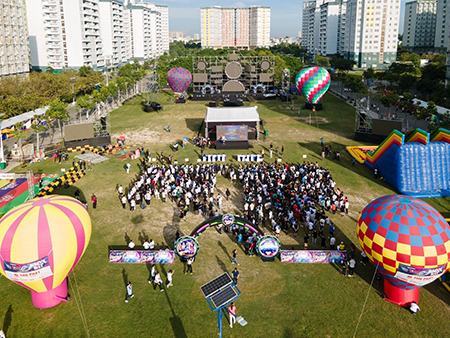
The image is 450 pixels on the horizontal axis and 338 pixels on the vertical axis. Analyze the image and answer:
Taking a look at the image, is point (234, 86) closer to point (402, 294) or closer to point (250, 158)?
point (250, 158)

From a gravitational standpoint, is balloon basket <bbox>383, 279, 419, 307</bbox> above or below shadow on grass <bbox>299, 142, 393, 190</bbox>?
below

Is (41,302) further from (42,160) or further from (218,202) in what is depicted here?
(42,160)

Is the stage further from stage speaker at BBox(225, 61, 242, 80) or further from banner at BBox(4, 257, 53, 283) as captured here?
stage speaker at BBox(225, 61, 242, 80)

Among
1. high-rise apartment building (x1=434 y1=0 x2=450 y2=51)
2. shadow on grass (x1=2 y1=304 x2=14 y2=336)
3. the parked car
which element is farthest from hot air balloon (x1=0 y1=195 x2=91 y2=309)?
high-rise apartment building (x1=434 y1=0 x2=450 y2=51)

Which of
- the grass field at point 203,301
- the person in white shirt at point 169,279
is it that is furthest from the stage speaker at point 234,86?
the person in white shirt at point 169,279

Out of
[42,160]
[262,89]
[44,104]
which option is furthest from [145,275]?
[262,89]

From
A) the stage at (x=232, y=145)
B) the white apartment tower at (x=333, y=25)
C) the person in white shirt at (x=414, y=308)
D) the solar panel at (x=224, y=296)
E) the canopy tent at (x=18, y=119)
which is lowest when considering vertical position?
the person in white shirt at (x=414, y=308)

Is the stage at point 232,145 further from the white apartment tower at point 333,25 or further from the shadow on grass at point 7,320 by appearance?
the white apartment tower at point 333,25
